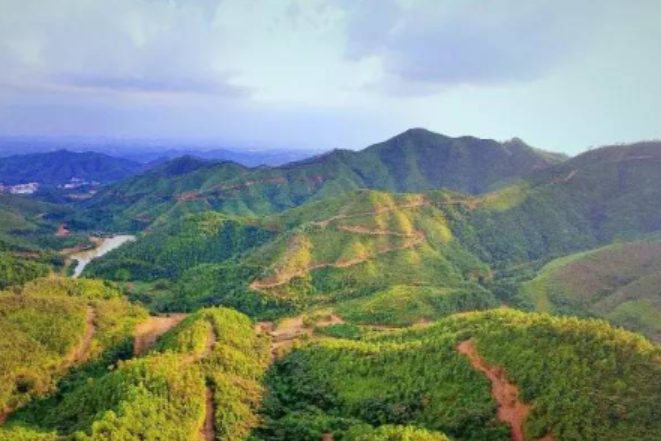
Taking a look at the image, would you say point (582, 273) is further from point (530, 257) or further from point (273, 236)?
point (273, 236)

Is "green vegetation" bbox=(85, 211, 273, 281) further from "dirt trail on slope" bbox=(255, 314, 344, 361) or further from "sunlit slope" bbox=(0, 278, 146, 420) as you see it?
"sunlit slope" bbox=(0, 278, 146, 420)

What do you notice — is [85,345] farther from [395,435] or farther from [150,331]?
[395,435]

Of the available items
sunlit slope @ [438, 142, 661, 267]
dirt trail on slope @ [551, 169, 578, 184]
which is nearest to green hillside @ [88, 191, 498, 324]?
sunlit slope @ [438, 142, 661, 267]

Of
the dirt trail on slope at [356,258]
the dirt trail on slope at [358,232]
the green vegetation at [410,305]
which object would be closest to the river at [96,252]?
the dirt trail on slope at [356,258]

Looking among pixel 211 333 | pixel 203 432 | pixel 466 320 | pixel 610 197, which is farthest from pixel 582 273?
pixel 203 432

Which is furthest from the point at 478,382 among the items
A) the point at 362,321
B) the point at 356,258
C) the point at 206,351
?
the point at 356,258

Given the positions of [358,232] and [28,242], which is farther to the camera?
[28,242]
